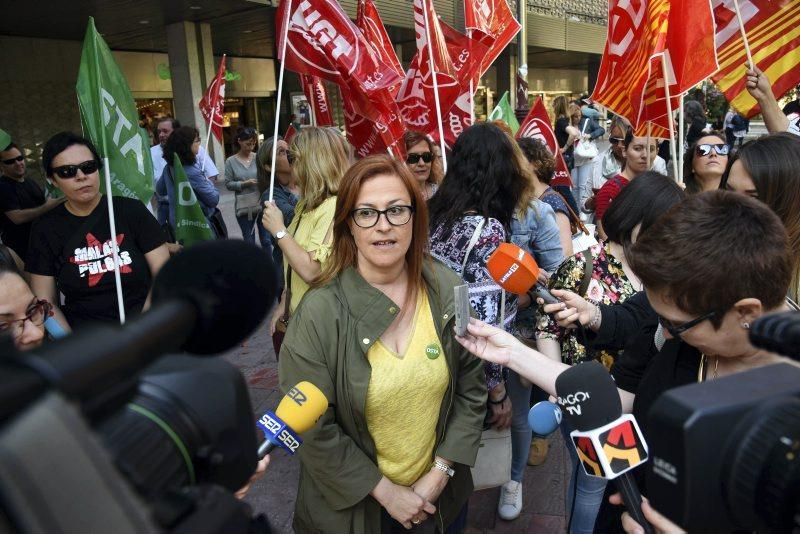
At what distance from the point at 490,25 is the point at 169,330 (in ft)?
16.6

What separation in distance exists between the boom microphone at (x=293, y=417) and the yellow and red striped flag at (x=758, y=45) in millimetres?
3924

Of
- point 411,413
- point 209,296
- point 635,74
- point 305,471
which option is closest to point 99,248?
point 305,471

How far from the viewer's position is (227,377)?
0.88m

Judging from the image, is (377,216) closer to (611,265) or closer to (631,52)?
(611,265)

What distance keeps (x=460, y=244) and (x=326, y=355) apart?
1.03 m

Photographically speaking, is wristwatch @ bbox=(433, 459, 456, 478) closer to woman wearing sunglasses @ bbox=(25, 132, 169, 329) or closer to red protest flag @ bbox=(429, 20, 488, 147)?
woman wearing sunglasses @ bbox=(25, 132, 169, 329)

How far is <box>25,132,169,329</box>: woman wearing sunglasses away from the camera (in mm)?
2889

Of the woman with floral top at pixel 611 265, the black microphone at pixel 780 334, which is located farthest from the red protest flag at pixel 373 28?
the black microphone at pixel 780 334

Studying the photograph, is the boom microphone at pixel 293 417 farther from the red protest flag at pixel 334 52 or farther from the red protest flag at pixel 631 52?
the red protest flag at pixel 631 52

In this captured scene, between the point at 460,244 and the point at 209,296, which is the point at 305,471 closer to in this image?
the point at 460,244

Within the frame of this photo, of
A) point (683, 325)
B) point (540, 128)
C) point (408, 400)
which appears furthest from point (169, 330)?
point (540, 128)

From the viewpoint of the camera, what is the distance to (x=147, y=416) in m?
0.75

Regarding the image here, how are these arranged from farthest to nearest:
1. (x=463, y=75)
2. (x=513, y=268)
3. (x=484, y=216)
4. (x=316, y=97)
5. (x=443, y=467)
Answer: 1. (x=316, y=97)
2. (x=463, y=75)
3. (x=484, y=216)
4. (x=443, y=467)
5. (x=513, y=268)

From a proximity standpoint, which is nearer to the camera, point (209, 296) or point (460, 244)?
point (209, 296)
